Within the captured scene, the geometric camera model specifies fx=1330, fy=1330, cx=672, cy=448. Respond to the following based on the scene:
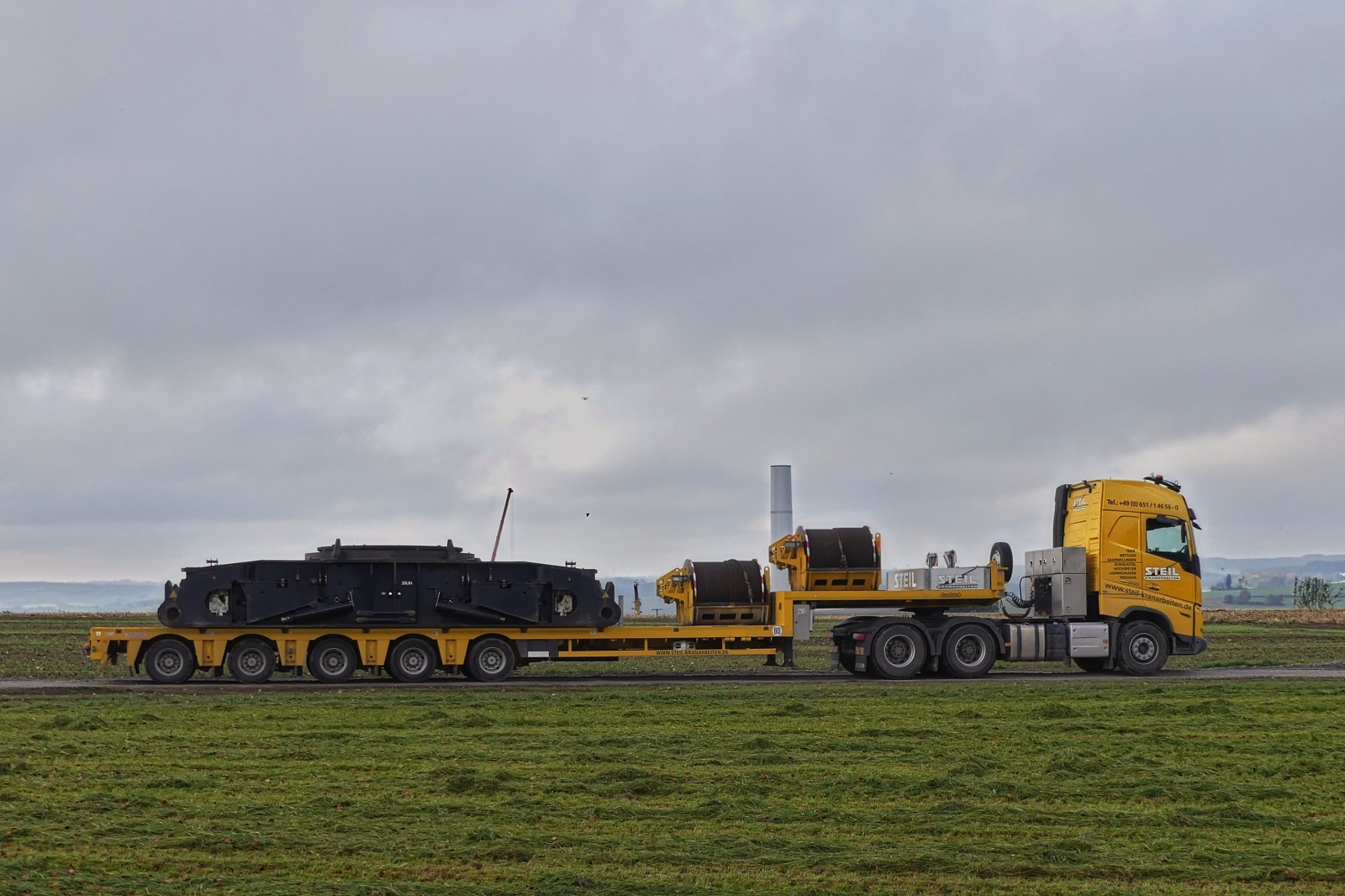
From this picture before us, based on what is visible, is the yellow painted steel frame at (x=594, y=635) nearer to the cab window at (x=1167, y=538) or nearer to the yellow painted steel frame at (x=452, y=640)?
the yellow painted steel frame at (x=452, y=640)

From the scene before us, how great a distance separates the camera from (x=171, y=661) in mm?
27984

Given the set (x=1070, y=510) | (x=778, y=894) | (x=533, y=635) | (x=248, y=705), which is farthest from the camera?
(x=1070, y=510)

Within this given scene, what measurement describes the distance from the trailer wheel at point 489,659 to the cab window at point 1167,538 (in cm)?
1445

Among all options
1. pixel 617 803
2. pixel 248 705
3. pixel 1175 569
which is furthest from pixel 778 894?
pixel 1175 569

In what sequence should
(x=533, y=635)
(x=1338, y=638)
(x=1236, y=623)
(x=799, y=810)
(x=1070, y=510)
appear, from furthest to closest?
(x=1236, y=623), (x=1338, y=638), (x=1070, y=510), (x=533, y=635), (x=799, y=810)

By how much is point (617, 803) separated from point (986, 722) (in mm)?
8347

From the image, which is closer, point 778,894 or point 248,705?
point 778,894

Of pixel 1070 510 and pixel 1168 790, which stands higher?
pixel 1070 510

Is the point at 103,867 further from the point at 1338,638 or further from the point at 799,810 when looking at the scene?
the point at 1338,638

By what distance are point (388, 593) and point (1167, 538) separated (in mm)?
17335

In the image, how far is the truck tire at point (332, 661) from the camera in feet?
92.4

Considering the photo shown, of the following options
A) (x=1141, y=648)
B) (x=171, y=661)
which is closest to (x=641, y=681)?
(x=171, y=661)

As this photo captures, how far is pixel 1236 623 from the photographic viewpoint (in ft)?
264

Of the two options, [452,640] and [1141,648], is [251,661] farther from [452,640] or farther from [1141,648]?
[1141,648]
